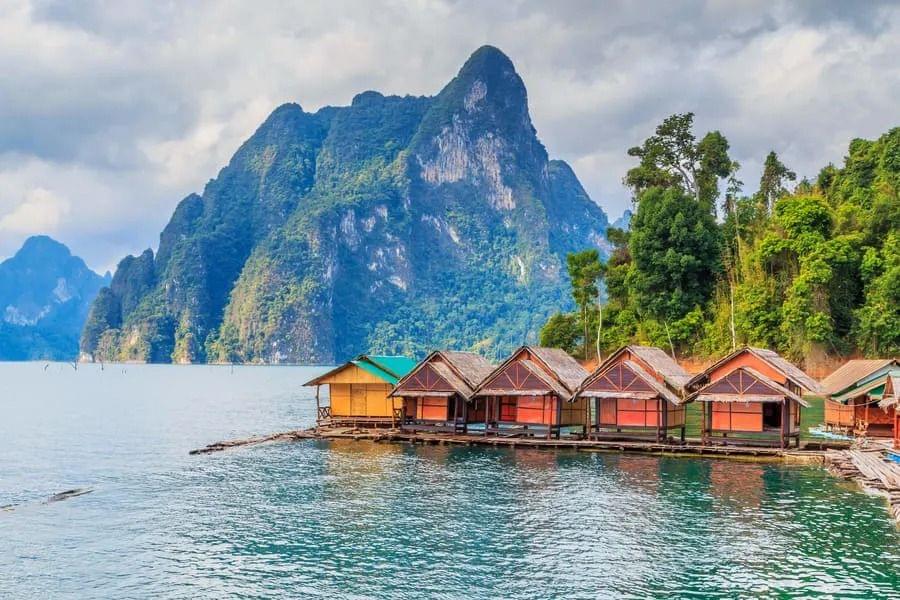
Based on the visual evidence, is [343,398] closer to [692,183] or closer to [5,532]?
[5,532]

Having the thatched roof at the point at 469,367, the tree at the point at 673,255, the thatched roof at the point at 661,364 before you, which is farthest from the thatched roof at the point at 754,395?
the tree at the point at 673,255

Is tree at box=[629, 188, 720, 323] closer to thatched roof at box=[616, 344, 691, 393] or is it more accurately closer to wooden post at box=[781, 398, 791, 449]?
thatched roof at box=[616, 344, 691, 393]

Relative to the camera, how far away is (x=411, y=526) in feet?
77.7

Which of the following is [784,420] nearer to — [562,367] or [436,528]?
[562,367]

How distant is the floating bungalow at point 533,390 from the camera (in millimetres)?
40375

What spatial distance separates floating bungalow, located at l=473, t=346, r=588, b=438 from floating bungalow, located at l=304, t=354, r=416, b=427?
19.9 ft

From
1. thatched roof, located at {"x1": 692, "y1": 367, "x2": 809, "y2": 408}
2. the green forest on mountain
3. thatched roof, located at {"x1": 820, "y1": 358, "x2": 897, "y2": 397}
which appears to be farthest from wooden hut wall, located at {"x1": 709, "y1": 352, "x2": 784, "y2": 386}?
the green forest on mountain

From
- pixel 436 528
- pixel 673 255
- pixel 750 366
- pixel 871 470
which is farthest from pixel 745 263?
pixel 436 528

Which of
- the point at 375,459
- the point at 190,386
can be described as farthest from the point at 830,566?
the point at 190,386

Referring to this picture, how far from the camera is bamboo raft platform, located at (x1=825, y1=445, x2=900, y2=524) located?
26062mm

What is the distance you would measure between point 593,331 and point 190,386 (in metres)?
65.7

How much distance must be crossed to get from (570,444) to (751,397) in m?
8.50

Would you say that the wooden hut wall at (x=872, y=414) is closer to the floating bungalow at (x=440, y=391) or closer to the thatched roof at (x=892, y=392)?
the thatched roof at (x=892, y=392)

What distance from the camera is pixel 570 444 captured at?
39000 mm
